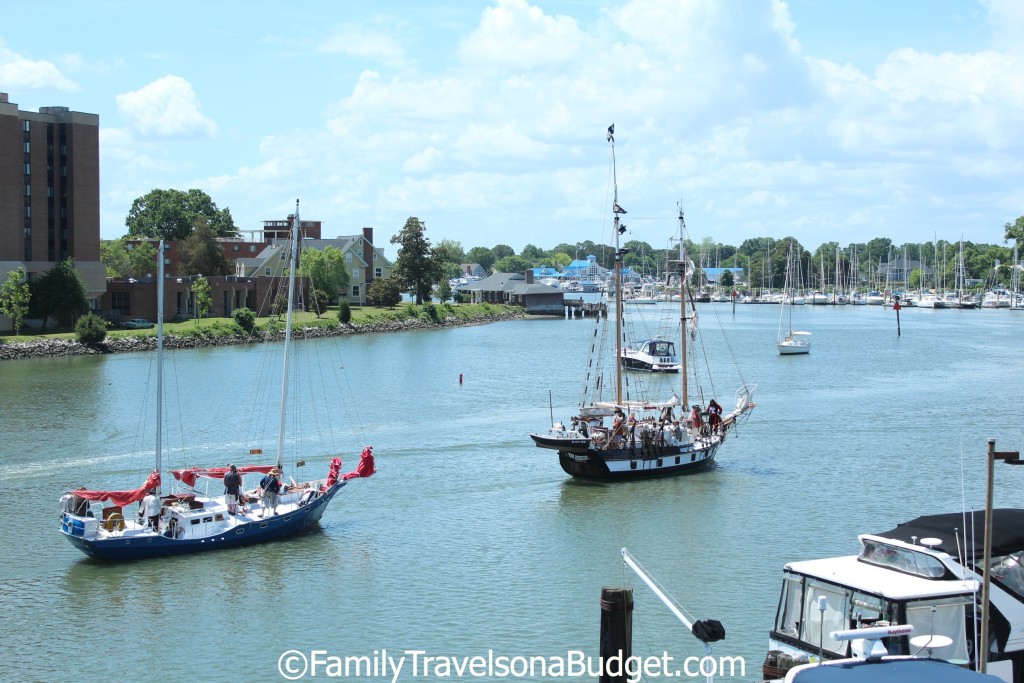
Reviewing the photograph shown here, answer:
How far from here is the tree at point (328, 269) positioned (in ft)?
435

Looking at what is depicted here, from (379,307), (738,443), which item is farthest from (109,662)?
(379,307)

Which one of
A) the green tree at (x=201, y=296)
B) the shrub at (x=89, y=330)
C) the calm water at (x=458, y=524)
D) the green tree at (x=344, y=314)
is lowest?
the calm water at (x=458, y=524)

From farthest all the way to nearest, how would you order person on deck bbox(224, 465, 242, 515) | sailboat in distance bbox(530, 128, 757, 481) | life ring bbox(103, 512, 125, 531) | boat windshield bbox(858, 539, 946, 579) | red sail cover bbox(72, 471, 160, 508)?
sailboat in distance bbox(530, 128, 757, 481)
person on deck bbox(224, 465, 242, 515)
life ring bbox(103, 512, 125, 531)
red sail cover bbox(72, 471, 160, 508)
boat windshield bbox(858, 539, 946, 579)

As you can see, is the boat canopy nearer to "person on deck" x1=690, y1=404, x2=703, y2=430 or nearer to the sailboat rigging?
the sailboat rigging

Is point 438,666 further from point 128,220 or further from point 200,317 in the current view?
point 128,220

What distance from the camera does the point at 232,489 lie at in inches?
1316

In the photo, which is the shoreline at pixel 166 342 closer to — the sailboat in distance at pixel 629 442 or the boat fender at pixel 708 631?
the sailboat in distance at pixel 629 442

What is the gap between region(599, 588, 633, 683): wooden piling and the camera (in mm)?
18531

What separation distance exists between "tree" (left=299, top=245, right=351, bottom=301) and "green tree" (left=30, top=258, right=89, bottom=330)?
110ft

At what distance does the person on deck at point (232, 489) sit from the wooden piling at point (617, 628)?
17.7 meters

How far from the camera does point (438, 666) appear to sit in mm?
24453

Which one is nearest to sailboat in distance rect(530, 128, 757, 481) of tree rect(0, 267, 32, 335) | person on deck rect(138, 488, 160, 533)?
person on deck rect(138, 488, 160, 533)

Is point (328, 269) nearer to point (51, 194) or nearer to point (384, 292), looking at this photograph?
point (384, 292)

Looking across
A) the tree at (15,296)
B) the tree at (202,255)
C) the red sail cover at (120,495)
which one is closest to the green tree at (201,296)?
the tree at (202,255)
